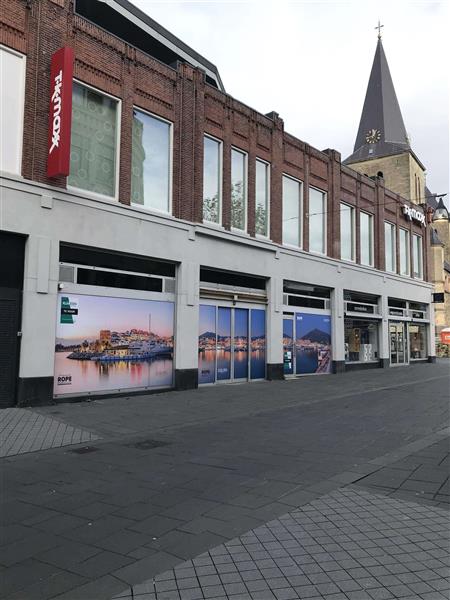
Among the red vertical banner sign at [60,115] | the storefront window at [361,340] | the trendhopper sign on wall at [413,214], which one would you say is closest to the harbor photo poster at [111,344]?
the red vertical banner sign at [60,115]

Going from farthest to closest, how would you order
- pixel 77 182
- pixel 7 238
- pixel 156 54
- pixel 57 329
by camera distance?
pixel 156 54
pixel 77 182
pixel 57 329
pixel 7 238

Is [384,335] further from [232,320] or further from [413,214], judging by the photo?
[232,320]

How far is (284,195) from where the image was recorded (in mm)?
20891

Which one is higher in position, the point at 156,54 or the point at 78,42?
the point at 156,54

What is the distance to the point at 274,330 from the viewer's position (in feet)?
62.5

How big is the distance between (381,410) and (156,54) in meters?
15.1

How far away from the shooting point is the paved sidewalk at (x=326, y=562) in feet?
10.9

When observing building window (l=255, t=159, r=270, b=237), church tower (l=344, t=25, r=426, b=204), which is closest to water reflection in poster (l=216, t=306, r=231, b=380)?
building window (l=255, t=159, r=270, b=237)

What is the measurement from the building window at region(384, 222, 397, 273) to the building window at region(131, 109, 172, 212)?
17.0m

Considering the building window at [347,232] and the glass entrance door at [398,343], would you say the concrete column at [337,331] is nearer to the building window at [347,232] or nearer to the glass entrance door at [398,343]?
the building window at [347,232]

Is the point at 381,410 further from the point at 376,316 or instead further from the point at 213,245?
the point at 376,316

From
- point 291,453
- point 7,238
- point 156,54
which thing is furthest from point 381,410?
point 156,54

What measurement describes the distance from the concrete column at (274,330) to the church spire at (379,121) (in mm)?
33499

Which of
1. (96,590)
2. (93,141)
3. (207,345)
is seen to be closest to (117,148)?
(93,141)
